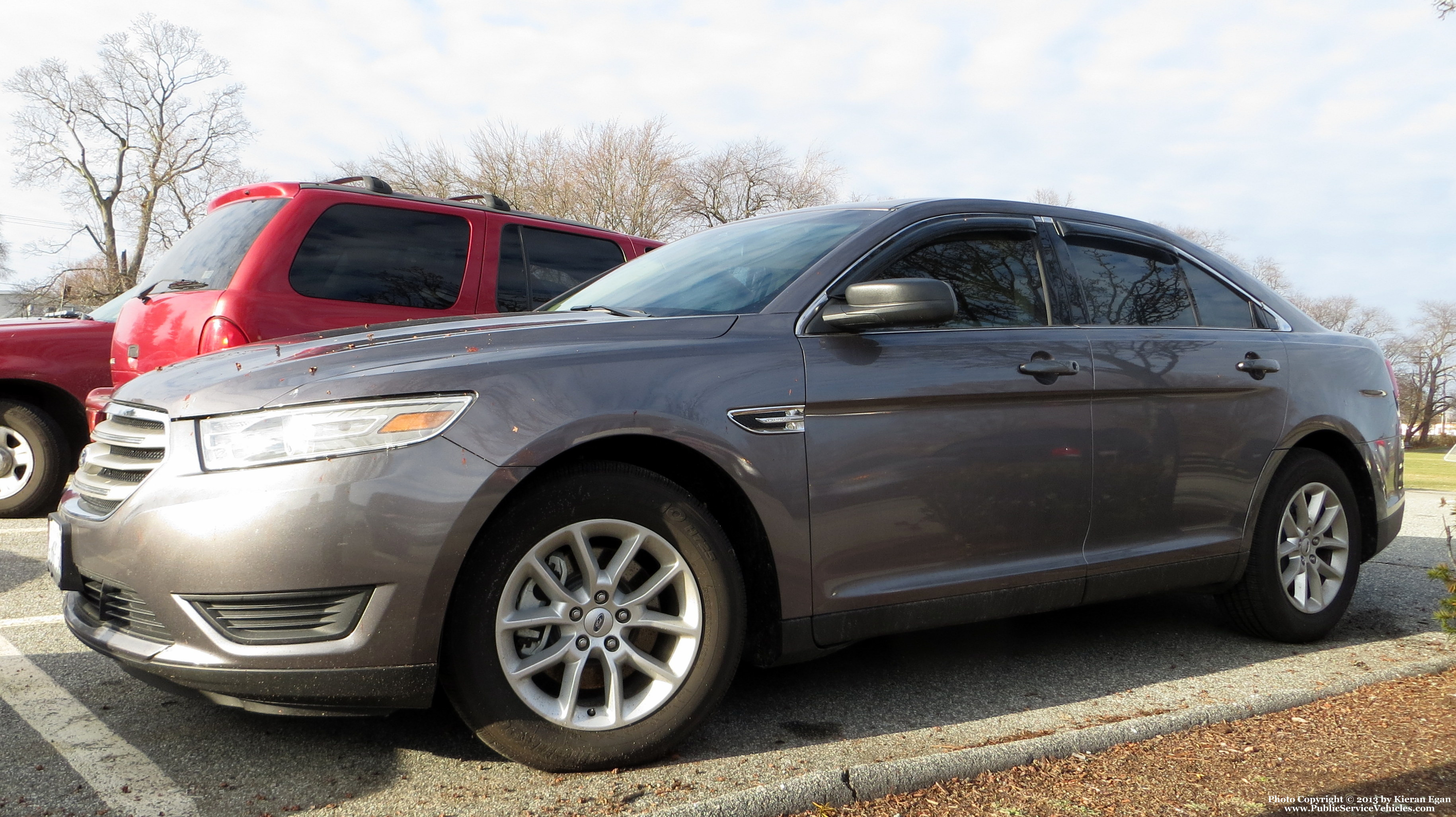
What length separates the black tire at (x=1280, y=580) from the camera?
159 inches

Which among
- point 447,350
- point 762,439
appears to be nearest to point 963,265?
point 762,439

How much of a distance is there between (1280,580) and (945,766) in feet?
7.05

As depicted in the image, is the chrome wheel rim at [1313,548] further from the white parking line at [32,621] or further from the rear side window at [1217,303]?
the white parking line at [32,621]

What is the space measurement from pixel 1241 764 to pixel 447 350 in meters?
2.39

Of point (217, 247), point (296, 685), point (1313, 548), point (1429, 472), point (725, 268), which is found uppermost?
point (217, 247)

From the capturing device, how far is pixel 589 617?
260 centimetres

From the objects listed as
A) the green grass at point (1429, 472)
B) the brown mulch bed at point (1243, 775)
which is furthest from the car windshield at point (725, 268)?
the green grass at point (1429, 472)

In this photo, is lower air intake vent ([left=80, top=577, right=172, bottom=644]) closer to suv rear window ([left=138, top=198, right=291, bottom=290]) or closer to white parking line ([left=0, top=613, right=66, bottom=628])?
white parking line ([left=0, top=613, right=66, bottom=628])

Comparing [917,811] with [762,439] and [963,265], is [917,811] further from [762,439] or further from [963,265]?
[963,265]

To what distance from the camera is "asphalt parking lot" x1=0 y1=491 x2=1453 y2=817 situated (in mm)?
2453

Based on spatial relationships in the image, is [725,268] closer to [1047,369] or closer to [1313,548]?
[1047,369]

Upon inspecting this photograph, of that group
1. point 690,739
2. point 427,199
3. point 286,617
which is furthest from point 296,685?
point 427,199

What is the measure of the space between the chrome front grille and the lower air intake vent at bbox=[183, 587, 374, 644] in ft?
1.29

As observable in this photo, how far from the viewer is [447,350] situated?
2604mm
